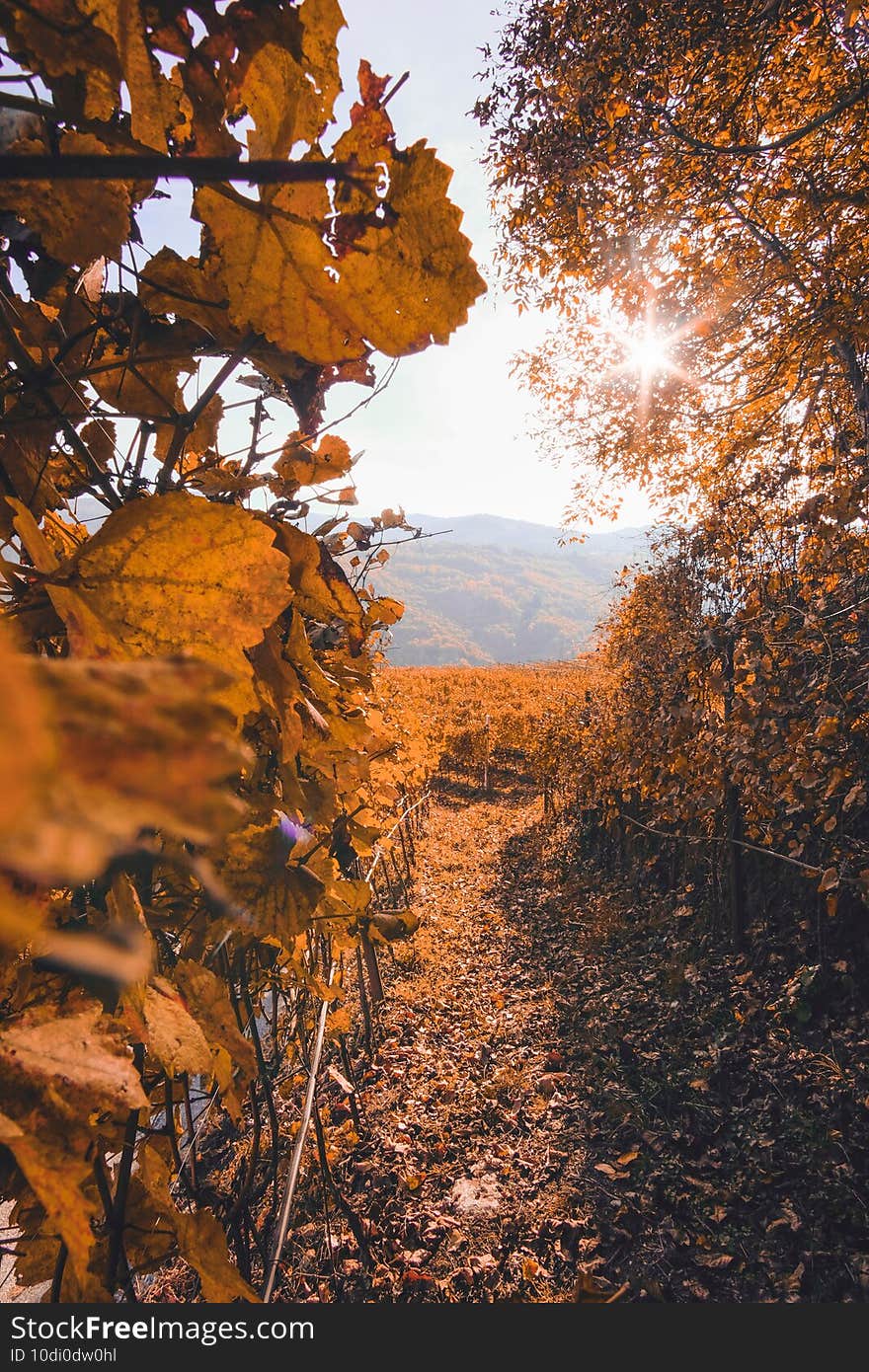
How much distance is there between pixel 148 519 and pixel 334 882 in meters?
1.04

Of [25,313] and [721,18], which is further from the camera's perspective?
[721,18]

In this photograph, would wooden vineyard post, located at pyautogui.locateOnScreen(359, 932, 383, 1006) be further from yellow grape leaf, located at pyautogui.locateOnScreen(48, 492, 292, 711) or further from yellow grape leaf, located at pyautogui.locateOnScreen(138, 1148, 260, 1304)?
yellow grape leaf, located at pyautogui.locateOnScreen(48, 492, 292, 711)

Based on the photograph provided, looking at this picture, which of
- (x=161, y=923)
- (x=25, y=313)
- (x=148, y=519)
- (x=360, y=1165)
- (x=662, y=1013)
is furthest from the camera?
(x=662, y=1013)

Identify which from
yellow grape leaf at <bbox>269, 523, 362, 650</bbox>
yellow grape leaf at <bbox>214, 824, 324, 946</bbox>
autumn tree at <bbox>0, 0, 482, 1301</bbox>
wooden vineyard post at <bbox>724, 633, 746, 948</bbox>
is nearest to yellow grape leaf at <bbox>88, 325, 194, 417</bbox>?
autumn tree at <bbox>0, 0, 482, 1301</bbox>

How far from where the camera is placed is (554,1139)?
12.1ft

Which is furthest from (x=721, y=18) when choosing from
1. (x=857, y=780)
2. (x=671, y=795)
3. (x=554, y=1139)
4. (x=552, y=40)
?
(x=554, y=1139)

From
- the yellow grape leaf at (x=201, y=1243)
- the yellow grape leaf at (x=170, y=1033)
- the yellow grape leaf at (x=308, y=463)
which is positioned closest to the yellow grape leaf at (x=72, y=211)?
the yellow grape leaf at (x=308, y=463)

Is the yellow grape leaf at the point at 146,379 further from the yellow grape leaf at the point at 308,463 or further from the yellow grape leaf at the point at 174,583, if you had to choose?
the yellow grape leaf at the point at 174,583

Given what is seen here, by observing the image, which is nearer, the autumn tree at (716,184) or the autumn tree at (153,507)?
the autumn tree at (153,507)

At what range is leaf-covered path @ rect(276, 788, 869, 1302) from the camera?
282 cm

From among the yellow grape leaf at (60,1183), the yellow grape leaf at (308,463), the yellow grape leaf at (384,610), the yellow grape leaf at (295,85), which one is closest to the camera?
the yellow grape leaf at (60,1183)

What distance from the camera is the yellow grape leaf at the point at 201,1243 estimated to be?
0.75 meters

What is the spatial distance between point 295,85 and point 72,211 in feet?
0.80

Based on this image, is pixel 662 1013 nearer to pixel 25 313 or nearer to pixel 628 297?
pixel 25 313
